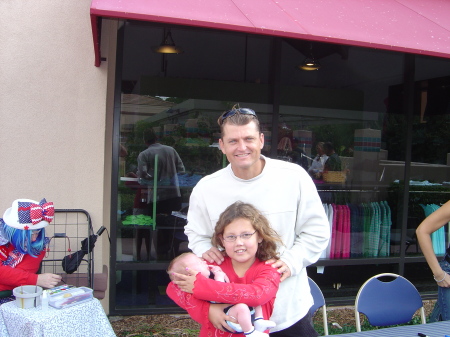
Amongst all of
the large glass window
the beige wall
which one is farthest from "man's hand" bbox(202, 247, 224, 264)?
the large glass window

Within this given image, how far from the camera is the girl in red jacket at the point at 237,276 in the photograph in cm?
193

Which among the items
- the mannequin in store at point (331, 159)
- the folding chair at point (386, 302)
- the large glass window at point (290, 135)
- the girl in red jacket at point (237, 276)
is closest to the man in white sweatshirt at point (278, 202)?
the girl in red jacket at point (237, 276)

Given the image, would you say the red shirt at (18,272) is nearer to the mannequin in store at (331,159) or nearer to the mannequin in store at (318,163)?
the mannequin in store at (318,163)

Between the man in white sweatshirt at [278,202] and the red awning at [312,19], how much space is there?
110 centimetres

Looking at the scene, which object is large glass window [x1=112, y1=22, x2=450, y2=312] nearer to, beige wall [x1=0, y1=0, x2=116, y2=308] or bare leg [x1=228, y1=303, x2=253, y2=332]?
beige wall [x1=0, y1=0, x2=116, y2=308]

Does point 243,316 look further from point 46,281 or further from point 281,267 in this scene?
point 46,281

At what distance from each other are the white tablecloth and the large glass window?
1.37 metres

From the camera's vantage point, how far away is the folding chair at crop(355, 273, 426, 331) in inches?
122

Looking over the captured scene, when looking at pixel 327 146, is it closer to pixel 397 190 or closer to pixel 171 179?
pixel 397 190

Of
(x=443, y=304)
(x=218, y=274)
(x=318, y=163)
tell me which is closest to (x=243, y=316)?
(x=218, y=274)

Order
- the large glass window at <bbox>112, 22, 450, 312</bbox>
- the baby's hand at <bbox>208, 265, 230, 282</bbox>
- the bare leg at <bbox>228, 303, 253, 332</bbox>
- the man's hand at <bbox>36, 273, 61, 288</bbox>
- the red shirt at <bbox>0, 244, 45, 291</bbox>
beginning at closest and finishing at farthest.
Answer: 1. the bare leg at <bbox>228, 303, 253, 332</bbox>
2. the baby's hand at <bbox>208, 265, 230, 282</bbox>
3. the red shirt at <bbox>0, 244, 45, 291</bbox>
4. the man's hand at <bbox>36, 273, 61, 288</bbox>
5. the large glass window at <bbox>112, 22, 450, 312</bbox>

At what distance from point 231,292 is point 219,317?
13cm

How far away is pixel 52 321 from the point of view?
2.93 meters

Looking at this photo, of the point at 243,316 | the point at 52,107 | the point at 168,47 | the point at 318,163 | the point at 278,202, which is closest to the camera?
the point at 243,316
